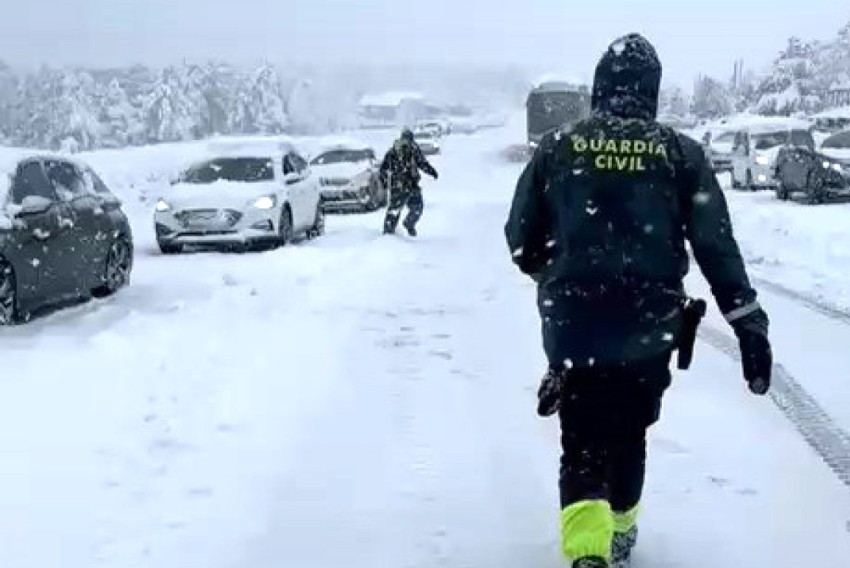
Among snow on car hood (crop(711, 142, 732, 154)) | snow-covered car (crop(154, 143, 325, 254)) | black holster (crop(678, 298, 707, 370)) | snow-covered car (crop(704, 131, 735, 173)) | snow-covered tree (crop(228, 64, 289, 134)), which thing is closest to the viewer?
black holster (crop(678, 298, 707, 370))

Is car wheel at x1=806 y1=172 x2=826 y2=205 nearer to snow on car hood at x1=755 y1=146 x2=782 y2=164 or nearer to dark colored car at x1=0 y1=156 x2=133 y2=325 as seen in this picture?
snow on car hood at x1=755 y1=146 x2=782 y2=164

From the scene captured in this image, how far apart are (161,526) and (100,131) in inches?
4802

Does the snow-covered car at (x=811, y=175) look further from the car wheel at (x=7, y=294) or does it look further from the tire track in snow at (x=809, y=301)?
the car wheel at (x=7, y=294)

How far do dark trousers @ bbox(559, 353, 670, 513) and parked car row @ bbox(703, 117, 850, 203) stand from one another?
2067cm

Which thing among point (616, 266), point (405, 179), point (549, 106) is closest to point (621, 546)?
point (616, 266)

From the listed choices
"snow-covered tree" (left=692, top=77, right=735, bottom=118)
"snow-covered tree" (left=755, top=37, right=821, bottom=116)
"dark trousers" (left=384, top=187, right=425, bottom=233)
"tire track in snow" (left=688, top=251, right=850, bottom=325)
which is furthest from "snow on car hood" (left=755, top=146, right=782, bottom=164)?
"snow-covered tree" (left=692, top=77, right=735, bottom=118)

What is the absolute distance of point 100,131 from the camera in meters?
122

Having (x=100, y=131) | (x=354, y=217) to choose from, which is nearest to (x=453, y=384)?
(x=354, y=217)

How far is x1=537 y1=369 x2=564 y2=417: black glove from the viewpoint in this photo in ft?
12.9

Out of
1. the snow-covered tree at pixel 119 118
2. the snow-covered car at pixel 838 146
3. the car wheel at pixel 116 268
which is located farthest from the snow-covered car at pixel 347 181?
the snow-covered tree at pixel 119 118

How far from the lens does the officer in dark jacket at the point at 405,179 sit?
66.8 ft

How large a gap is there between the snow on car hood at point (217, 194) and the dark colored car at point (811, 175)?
12777 mm

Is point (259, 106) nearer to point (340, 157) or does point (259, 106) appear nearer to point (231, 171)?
point (340, 157)

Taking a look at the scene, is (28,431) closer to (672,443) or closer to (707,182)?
(672,443)
